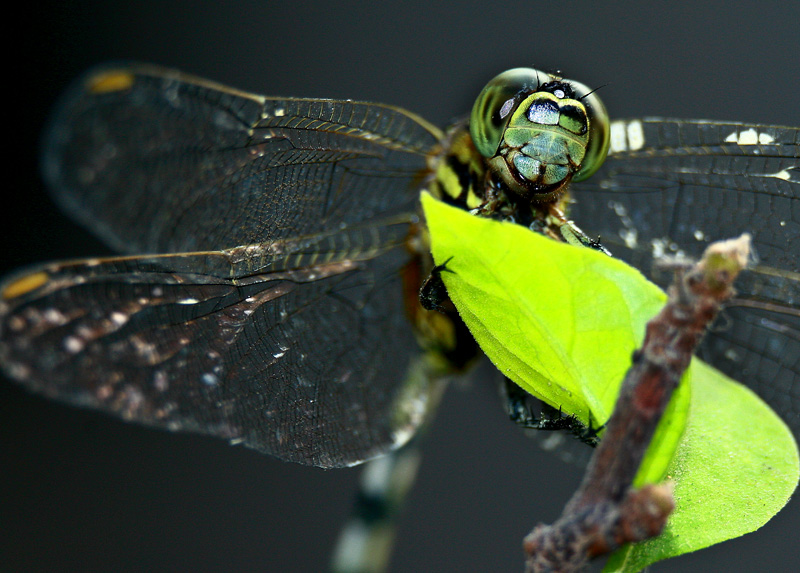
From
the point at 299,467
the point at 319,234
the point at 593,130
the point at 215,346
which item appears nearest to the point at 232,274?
the point at 215,346

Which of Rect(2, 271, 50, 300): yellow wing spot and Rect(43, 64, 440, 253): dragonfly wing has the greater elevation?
Rect(43, 64, 440, 253): dragonfly wing

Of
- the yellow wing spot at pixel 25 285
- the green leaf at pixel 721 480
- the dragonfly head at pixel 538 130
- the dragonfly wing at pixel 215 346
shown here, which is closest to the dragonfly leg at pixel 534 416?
the green leaf at pixel 721 480

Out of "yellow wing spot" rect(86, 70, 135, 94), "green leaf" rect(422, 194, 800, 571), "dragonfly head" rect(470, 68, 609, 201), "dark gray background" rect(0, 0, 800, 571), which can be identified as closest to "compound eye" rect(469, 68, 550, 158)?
"dragonfly head" rect(470, 68, 609, 201)

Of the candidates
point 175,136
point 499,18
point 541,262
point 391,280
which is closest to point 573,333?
point 541,262

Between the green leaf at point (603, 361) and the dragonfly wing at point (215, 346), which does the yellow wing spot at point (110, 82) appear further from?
the green leaf at point (603, 361)

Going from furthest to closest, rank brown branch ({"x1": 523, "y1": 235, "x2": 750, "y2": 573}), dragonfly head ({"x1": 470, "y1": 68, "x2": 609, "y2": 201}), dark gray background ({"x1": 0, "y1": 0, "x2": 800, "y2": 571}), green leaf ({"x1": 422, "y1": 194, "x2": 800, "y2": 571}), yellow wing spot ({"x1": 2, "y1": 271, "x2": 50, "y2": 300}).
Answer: dark gray background ({"x1": 0, "y1": 0, "x2": 800, "y2": 571}) < dragonfly head ({"x1": 470, "y1": 68, "x2": 609, "y2": 201}) < yellow wing spot ({"x1": 2, "y1": 271, "x2": 50, "y2": 300}) < green leaf ({"x1": 422, "y1": 194, "x2": 800, "y2": 571}) < brown branch ({"x1": 523, "y1": 235, "x2": 750, "y2": 573})

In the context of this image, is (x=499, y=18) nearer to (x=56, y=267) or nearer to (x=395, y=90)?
(x=395, y=90)

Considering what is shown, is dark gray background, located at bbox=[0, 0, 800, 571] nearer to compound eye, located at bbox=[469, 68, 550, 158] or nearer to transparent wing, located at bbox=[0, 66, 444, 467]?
transparent wing, located at bbox=[0, 66, 444, 467]
